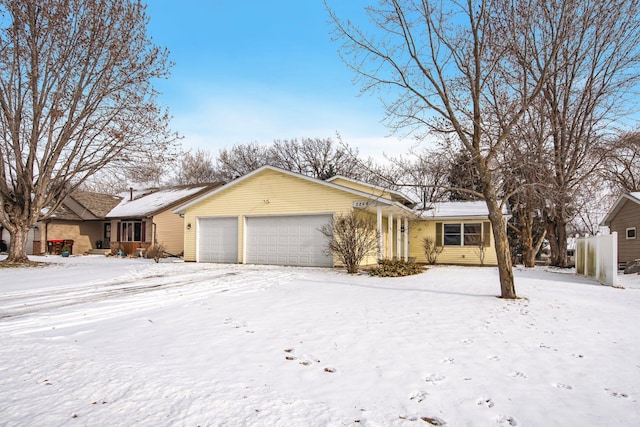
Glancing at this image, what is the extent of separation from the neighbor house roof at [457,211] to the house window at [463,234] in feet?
1.77

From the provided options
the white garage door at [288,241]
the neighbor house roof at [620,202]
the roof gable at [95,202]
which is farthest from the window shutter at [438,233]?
the roof gable at [95,202]

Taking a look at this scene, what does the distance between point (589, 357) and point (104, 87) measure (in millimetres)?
19097

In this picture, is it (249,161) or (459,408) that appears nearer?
(459,408)

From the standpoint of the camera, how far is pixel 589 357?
15.9ft

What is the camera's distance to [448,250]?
20.2 metres

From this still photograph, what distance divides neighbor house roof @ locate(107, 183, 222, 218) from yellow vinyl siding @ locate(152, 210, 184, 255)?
58cm

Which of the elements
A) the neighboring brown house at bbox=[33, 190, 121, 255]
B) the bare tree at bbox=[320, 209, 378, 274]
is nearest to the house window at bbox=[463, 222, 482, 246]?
the bare tree at bbox=[320, 209, 378, 274]

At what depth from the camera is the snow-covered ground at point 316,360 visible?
334 cm

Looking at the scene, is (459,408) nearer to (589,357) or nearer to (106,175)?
(589,357)

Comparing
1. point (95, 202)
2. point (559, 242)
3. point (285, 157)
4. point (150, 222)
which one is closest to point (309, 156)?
point (285, 157)

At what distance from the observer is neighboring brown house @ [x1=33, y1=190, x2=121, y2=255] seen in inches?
1065

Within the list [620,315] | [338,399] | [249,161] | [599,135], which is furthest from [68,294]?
[249,161]

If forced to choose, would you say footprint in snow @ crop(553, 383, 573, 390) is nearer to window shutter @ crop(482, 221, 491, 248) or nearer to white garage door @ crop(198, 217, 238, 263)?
white garage door @ crop(198, 217, 238, 263)

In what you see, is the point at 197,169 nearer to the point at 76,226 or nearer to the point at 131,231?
the point at 76,226
